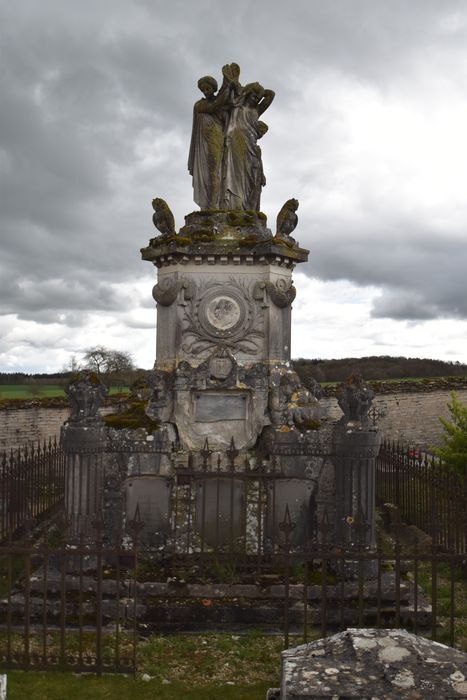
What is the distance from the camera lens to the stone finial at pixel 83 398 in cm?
830

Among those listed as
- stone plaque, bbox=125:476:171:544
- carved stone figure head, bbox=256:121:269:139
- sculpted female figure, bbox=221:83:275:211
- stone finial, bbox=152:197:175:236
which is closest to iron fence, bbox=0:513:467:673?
stone plaque, bbox=125:476:171:544

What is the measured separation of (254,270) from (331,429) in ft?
8.77

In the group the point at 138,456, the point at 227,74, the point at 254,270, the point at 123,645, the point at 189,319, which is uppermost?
the point at 227,74

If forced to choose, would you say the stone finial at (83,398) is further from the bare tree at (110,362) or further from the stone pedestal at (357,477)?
the bare tree at (110,362)

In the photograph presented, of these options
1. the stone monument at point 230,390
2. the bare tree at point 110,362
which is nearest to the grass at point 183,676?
the stone monument at point 230,390

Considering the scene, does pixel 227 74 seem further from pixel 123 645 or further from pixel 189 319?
pixel 123 645

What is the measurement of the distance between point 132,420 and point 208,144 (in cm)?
469

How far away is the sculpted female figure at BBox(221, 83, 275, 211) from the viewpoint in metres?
10.6

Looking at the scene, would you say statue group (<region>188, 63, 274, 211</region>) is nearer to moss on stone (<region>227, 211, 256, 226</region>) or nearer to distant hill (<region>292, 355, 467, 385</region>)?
moss on stone (<region>227, 211, 256, 226</region>)

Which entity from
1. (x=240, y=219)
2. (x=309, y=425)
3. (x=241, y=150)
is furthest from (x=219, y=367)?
(x=241, y=150)

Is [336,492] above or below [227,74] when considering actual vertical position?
below

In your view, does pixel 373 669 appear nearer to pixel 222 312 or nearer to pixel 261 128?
pixel 222 312

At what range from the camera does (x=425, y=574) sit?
9227mm

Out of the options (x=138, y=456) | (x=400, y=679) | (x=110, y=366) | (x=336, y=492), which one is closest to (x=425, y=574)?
(x=336, y=492)
